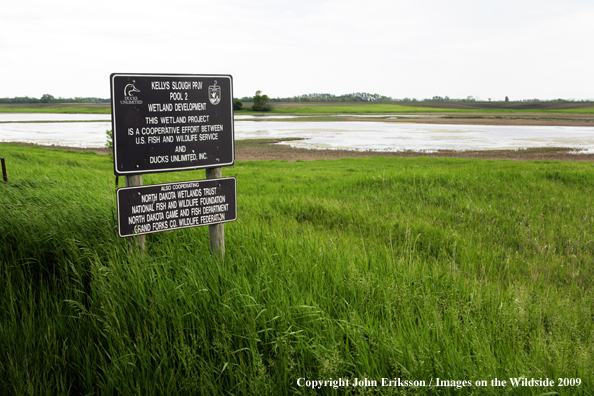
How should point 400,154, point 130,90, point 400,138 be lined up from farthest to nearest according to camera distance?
point 400,138 → point 400,154 → point 130,90

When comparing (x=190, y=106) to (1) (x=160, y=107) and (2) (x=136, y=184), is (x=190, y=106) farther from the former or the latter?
(2) (x=136, y=184)

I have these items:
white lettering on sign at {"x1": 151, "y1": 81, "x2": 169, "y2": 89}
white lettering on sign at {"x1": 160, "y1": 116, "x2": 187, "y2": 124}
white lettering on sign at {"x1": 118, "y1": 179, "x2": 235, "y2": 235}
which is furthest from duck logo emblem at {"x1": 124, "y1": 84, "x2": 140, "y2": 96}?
white lettering on sign at {"x1": 118, "y1": 179, "x2": 235, "y2": 235}

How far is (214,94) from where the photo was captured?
15.8 ft

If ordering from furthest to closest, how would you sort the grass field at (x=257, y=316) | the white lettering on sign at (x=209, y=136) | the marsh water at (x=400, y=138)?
1. the marsh water at (x=400, y=138)
2. the white lettering on sign at (x=209, y=136)
3. the grass field at (x=257, y=316)

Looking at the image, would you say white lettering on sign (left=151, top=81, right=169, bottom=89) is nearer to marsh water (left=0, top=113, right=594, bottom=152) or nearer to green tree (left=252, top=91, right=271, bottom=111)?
marsh water (left=0, top=113, right=594, bottom=152)

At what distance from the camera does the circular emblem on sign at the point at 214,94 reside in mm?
4793

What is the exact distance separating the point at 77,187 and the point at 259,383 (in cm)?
728

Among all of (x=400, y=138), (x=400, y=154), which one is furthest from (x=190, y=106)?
(x=400, y=138)

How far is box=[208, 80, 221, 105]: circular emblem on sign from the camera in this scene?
4.79 meters

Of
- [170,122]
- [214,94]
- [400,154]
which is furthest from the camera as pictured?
[400,154]

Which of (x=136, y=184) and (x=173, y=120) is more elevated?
(x=173, y=120)

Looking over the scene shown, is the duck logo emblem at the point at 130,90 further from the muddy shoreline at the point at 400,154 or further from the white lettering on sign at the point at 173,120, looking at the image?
the muddy shoreline at the point at 400,154

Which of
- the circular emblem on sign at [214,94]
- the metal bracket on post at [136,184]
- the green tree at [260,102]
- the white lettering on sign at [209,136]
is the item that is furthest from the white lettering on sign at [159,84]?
the green tree at [260,102]

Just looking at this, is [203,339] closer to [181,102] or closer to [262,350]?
[262,350]
